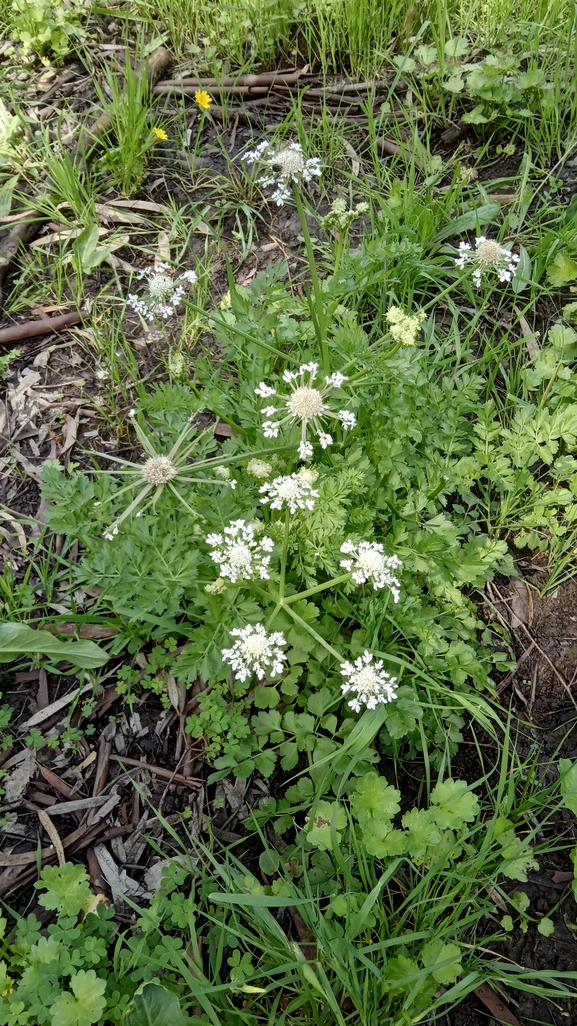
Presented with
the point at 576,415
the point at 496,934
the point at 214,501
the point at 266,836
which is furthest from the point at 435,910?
the point at 576,415

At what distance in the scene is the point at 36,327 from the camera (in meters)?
2.87

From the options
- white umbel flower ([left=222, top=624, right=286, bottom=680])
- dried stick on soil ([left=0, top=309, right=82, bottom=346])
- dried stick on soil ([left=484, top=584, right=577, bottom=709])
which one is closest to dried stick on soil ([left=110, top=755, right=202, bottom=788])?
white umbel flower ([left=222, top=624, right=286, bottom=680])

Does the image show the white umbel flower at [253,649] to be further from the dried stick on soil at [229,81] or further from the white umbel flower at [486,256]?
the dried stick on soil at [229,81]

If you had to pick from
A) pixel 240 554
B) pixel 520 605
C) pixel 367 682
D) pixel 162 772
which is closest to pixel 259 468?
pixel 240 554

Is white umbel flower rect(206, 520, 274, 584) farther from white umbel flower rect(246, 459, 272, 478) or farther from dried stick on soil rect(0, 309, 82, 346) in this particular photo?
dried stick on soil rect(0, 309, 82, 346)

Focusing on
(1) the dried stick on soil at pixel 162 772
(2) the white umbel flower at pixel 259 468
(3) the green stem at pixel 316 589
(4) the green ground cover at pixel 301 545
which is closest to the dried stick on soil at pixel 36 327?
(4) the green ground cover at pixel 301 545

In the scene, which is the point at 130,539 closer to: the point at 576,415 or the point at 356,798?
the point at 356,798

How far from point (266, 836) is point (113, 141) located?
11.0 feet

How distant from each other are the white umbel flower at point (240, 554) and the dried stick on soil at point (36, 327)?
1.61 meters

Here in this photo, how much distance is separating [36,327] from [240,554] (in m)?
1.78

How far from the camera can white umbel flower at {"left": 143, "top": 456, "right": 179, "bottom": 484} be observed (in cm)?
177

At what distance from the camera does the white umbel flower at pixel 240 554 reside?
5.68 feet

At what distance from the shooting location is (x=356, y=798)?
1.76m

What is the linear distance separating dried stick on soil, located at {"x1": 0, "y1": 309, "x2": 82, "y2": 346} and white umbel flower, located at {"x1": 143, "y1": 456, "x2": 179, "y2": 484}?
141 cm
